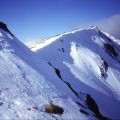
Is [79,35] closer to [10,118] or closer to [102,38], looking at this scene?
[102,38]

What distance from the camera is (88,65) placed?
198ft

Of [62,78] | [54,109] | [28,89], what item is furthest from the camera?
[62,78]

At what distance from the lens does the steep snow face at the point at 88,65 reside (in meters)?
48.8

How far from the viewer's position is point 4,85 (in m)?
33.4

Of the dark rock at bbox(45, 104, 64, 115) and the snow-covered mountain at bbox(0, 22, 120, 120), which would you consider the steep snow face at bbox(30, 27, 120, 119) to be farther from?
the dark rock at bbox(45, 104, 64, 115)

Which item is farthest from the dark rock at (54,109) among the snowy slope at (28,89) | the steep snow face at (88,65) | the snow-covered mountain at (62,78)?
the steep snow face at (88,65)

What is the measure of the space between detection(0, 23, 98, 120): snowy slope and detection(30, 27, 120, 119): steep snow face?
3.80 metres

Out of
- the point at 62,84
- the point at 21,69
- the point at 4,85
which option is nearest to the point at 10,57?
the point at 21,69

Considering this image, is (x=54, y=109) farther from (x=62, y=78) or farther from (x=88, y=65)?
(x=88, y=65)

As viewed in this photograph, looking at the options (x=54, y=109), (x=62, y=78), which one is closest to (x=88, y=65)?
(x=62, y=78)

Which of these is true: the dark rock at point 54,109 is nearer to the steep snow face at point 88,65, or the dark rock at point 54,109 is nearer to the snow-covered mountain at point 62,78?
the snow-covered mountain at point 62,78

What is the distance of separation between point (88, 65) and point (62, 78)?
14814 millimetres

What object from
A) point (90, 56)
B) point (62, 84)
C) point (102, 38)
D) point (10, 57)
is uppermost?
point (102, 38)

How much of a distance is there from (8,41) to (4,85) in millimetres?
12792
